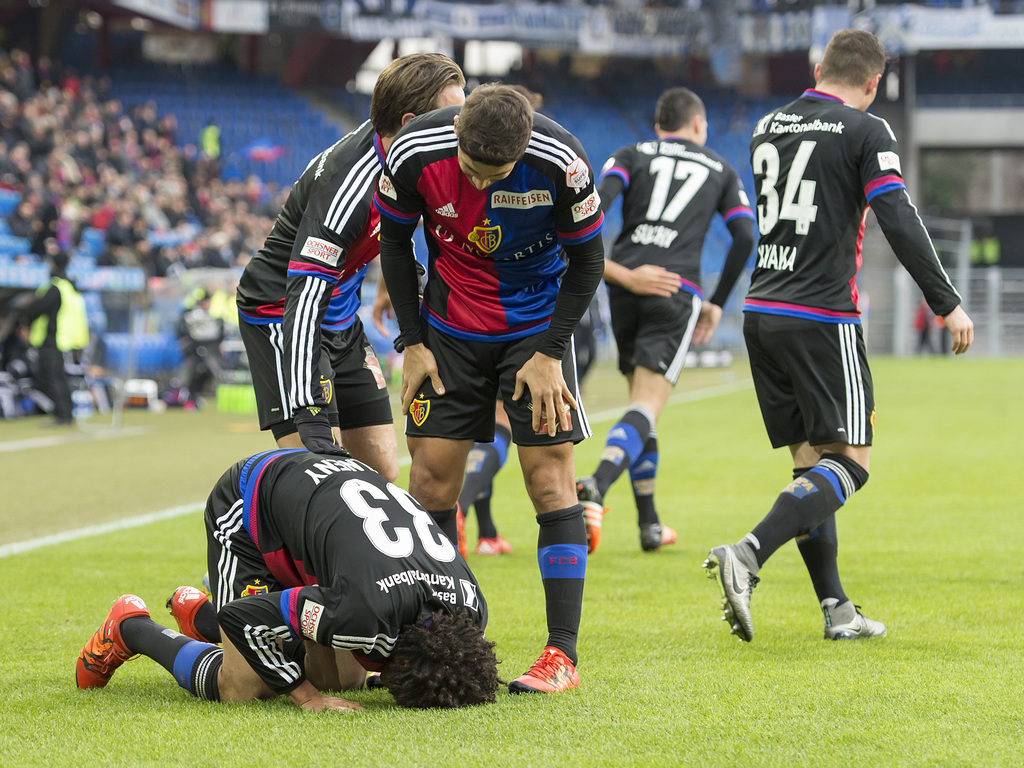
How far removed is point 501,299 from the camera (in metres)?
3.89

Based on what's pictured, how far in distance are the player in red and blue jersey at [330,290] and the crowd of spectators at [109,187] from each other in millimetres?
13294

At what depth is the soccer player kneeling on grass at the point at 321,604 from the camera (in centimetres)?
312

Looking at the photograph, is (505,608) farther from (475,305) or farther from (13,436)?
(13,436)

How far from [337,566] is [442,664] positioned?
38 cm

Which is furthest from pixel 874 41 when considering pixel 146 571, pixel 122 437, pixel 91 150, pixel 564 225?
pixel 91 150

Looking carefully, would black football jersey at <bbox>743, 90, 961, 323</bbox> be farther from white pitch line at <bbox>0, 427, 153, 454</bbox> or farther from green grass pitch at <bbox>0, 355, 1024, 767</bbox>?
white pitch line at <bbox>0, 427, 153, 454</bbox>

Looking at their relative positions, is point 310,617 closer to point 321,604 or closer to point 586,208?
point 321,604

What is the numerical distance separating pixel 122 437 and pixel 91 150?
12.6 meters

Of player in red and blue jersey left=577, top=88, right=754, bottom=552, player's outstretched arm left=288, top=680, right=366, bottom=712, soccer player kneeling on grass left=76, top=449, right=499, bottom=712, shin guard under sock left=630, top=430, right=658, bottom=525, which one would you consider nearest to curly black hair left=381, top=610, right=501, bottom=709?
soccer player kneeling on grass left=76, top=449, right=499, bottom=712

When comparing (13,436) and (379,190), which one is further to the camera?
(13,436)

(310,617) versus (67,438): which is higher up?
(310,617)

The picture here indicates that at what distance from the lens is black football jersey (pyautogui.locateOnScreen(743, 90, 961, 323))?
425cm

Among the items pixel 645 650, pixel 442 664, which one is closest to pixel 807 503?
pixel 645 650

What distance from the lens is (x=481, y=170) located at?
335 cm
